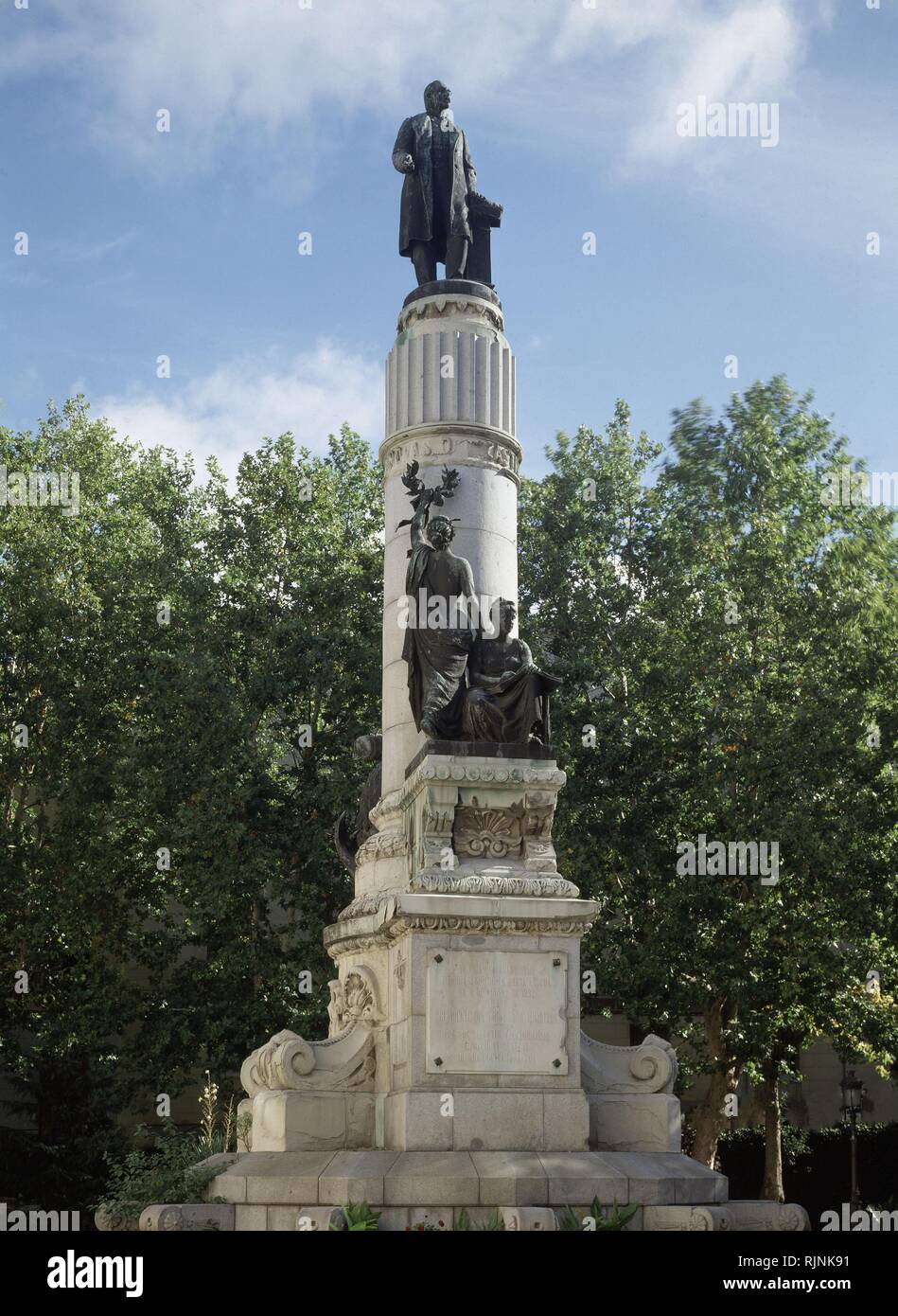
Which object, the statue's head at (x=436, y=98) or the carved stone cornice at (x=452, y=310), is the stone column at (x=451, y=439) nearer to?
the carved stone cornice at (x=452, y=310)

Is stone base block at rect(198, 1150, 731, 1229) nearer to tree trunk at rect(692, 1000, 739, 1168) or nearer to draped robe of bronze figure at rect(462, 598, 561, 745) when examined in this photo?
draped robe of bronze figure at rect(462, 598, 561, 745)

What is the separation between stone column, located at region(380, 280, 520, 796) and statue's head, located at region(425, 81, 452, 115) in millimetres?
2540

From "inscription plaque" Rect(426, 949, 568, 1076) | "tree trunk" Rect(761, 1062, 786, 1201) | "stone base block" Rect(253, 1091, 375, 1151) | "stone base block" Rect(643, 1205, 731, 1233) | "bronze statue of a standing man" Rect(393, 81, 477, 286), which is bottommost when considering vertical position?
"tree trunk" Rect(761, 1062, 786, 1201)

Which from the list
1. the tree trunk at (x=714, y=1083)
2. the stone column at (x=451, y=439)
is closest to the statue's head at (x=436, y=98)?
the stone column at (x=451, y=439)

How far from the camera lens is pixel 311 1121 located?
44.1 ft

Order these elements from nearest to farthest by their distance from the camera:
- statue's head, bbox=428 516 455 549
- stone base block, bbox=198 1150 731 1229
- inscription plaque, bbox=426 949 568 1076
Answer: stone base block, bbox=198 1150 731 1229
inscription plaque, bbox=426 949 568 1076
statue's head, bbox=428 516 455 549

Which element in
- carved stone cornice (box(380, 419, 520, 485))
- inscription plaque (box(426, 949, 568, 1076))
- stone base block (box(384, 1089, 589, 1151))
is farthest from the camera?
carved stone cornice (box(380, 419, 520, 485))

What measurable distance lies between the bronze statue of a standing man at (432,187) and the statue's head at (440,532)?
3.85 meters

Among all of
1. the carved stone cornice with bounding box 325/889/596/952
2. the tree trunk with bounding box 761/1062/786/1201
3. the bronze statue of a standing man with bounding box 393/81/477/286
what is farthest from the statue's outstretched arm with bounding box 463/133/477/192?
the tree trunk with bounding box 761/1062/786/1201

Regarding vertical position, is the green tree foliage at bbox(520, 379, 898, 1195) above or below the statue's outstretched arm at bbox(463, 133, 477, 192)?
below

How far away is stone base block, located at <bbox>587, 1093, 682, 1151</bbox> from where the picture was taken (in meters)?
13.5

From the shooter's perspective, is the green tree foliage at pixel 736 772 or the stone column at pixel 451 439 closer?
the stone column at pixel 451 439

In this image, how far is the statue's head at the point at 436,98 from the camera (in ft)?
59.6
